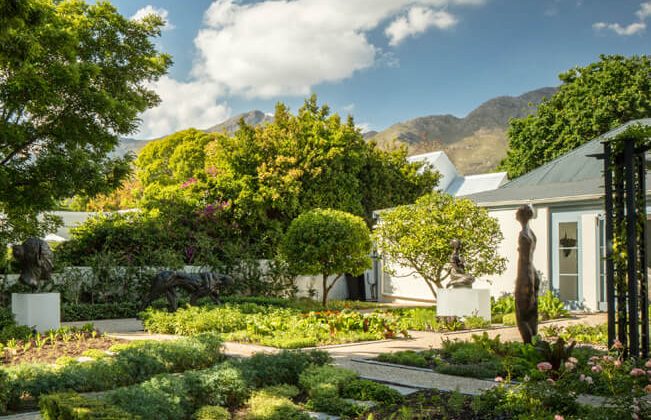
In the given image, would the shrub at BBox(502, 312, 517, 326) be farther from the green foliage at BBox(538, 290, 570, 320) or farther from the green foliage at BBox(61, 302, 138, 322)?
the green foliage at BBox(61, 302, 138, 322)

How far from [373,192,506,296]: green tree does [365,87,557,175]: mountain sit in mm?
88049

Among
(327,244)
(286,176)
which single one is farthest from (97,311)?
(286,176)

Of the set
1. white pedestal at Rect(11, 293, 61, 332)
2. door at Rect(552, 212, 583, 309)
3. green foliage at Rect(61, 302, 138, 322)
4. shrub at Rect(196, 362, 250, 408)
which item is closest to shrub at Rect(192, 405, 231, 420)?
shrub at Rect(196, 362, 250, 408)

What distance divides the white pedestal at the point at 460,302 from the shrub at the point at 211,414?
8113 mm

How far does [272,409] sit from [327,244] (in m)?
11.7

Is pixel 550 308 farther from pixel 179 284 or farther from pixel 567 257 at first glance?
pixel 179 284

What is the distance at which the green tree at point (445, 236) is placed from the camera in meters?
15.7

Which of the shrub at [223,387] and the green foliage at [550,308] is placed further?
the green foliage at [550,308]

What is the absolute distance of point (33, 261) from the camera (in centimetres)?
1191

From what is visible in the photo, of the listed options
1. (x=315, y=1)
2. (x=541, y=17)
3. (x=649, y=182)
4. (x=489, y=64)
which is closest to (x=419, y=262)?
(x=649, y=182)

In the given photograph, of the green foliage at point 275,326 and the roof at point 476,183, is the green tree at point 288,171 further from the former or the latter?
the roof at point 476,183

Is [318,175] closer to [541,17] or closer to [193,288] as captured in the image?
[193,288]

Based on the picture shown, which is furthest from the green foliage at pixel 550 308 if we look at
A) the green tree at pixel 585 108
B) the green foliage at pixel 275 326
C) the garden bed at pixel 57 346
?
the green tree at pixel 585 108

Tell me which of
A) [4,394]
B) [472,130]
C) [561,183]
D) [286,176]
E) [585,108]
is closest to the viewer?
[4,394]
